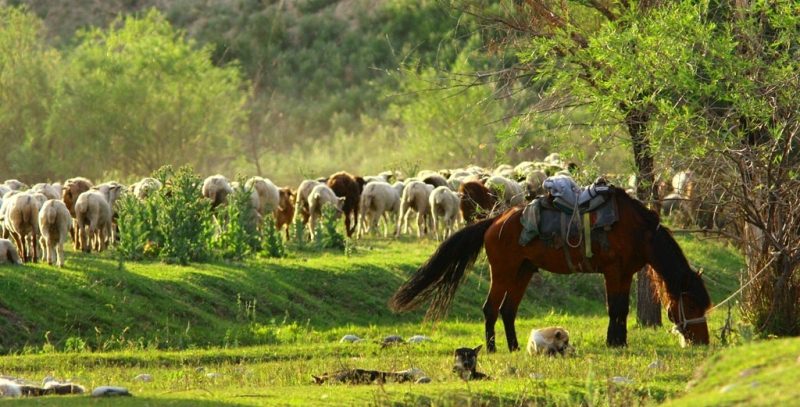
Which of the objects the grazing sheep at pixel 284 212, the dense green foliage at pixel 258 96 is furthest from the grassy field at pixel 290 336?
the dense green foliage at pixel 258 96

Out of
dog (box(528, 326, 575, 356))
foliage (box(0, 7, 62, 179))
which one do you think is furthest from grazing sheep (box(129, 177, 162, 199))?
foliage (box(0, 7, 62, 179))

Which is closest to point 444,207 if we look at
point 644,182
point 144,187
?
point 144,187

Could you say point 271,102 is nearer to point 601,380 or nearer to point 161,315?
point 161,315

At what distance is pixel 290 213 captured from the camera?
Answer: 3606cm

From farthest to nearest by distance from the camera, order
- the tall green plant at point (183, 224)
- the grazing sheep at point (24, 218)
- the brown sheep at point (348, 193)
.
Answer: the brown sheep at point (348, 193) → the grazing sheep at point (24, 218) → the tall green plant at point (183, 224)

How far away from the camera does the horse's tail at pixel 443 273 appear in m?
17.7

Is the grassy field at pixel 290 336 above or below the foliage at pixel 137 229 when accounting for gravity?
below

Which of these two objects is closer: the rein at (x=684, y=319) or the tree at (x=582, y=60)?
the rein at (x=684, y=319)

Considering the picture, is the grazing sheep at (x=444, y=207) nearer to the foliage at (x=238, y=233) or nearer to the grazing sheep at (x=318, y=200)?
the grazing sheep at (x=318, y=200)

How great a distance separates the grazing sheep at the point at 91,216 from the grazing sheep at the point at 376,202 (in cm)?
787

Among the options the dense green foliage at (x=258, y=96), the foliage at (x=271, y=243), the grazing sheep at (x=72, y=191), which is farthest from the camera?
the dense green foliage at (x=258, y=96)

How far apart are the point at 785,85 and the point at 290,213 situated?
831 inches

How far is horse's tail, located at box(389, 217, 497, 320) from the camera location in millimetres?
17656

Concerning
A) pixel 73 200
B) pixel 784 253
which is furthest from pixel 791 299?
pixel 73 200
